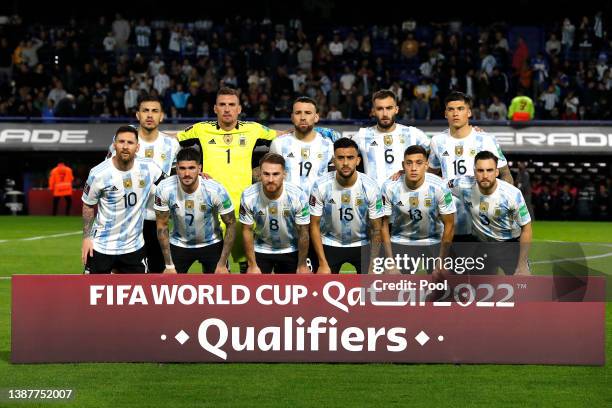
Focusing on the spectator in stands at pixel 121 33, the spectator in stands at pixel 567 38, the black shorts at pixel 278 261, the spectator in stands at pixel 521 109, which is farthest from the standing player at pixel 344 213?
the spectator in stands at pixel 121 33

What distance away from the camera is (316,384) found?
27.1 ft

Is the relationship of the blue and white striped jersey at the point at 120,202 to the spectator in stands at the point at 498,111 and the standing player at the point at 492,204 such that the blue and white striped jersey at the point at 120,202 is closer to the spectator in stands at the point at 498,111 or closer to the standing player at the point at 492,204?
the standing player at the point at 492,204

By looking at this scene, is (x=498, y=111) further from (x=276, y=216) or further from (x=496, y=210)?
(x=276, y=216)

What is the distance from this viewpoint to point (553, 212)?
94.0 feet

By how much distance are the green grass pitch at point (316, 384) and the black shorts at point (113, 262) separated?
1.11 metres

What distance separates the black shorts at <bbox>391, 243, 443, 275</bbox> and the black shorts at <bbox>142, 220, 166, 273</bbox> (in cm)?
237

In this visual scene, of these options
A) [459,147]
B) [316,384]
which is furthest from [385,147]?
[316,384]

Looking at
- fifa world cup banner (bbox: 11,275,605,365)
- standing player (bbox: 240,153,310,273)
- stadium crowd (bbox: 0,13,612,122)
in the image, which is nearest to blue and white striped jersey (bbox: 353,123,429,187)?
standing player (bbox: 240,153,310,273)

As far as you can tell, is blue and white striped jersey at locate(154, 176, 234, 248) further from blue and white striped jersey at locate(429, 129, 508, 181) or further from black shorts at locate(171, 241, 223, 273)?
blue and white striped jersey at locate(429, 129, 508, 181)

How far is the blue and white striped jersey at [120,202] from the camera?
10062mm

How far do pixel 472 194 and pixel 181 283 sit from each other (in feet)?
9.26

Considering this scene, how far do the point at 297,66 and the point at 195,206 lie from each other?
70.3 feet

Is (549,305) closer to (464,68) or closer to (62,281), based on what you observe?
(62,281)

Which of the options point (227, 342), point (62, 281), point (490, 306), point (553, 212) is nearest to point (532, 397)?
point (490, 306)
